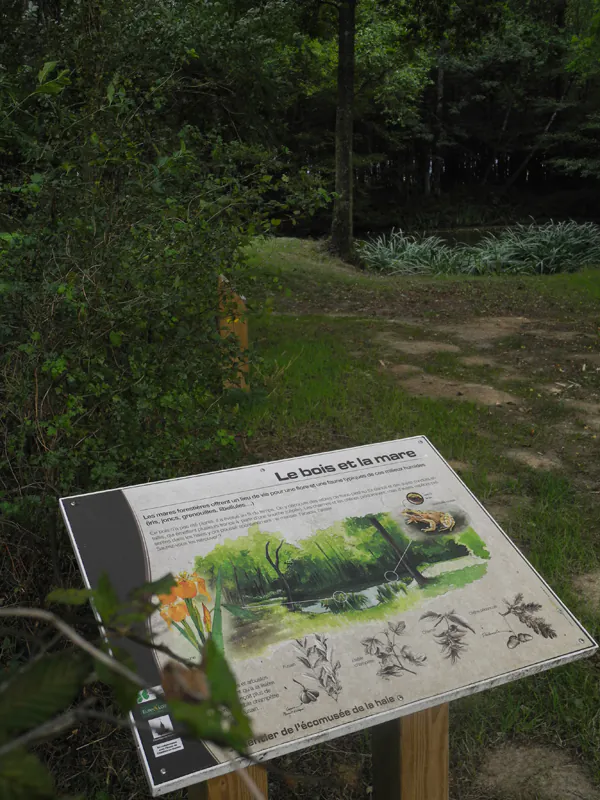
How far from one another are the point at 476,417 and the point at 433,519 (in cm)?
333

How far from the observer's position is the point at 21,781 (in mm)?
464

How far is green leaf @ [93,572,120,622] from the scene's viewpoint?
2.07ft

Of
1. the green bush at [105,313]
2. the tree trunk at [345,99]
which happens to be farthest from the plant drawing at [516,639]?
the tree trunk at [345,99]

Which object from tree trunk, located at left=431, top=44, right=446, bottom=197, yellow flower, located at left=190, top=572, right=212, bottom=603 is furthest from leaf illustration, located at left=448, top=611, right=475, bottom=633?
tree trunk, located at left=431, top=44, right=446, bottom=197

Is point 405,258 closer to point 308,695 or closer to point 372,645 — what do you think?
point 372,645

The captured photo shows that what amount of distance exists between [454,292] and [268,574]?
9.45 m

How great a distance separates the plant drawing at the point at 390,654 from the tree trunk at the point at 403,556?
0.19m

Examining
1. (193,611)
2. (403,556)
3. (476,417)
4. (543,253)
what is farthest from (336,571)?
(543,253)

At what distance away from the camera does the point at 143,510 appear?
2125 mm

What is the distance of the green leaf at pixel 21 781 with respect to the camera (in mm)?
463

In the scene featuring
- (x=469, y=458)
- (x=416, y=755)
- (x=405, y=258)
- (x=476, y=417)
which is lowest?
(x=405, y=258)

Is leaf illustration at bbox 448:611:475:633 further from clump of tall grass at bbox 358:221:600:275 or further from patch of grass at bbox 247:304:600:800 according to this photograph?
clump of tall grass at bbox 358:221:600:275

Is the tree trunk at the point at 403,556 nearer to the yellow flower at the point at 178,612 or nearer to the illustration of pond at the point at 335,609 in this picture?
the illustration of pond at the point at 335,609

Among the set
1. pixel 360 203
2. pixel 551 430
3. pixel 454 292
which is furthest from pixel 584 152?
pixel 551 430
